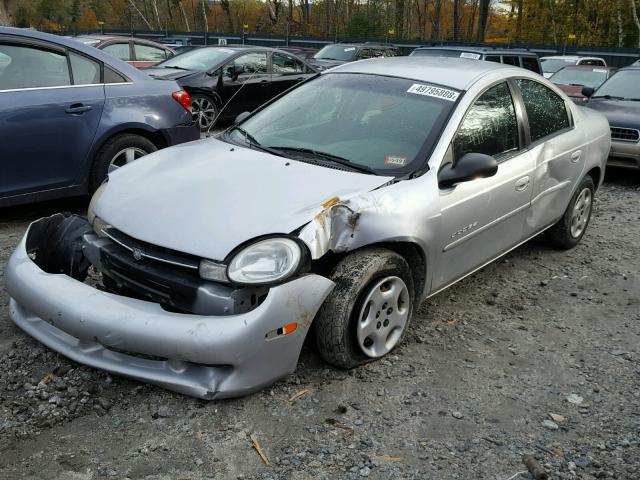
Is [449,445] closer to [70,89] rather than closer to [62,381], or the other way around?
[62,381]

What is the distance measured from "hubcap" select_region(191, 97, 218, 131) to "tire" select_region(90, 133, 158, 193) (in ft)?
15.6

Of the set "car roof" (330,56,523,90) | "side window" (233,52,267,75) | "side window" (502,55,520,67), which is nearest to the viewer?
"car roof" (330,56,523,90)

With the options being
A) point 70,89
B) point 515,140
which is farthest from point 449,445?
point 70,89

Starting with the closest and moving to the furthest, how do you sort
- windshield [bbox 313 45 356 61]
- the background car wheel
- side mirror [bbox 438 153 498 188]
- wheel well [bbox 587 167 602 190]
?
side mirror [bbox 438 153 498 188]
wheel well [bbox 587 167 602 190]
the background car wheel
windshield [bbox 313 45 356 61]

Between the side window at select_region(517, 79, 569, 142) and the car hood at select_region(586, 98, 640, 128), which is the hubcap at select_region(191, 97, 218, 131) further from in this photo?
the side window at select_region(517, 79, 569, 142)

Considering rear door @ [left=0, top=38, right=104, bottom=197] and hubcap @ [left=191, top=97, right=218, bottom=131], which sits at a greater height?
rear door @ [left=0, top=38, right=104, bottom=197]

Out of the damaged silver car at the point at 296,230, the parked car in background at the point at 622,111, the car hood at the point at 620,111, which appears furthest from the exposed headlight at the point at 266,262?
the car hood at the point at 620,111

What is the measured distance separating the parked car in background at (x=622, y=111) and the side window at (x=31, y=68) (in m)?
6.51

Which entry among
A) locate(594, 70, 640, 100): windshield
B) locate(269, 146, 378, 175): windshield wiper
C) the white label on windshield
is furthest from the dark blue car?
locate(594, 70, 640, 100): windshield

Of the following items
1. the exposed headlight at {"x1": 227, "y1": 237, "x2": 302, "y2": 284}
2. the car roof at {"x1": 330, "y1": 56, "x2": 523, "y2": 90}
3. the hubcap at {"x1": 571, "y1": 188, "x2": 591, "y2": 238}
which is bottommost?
the hubcap at {"x1": 571, "y1": 188, "x2": 591, "y2": 238}

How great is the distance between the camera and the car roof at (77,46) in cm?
512

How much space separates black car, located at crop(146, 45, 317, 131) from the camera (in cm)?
1041

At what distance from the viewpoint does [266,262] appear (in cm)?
285

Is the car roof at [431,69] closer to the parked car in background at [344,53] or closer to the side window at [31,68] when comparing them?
the side window at [31,68]
